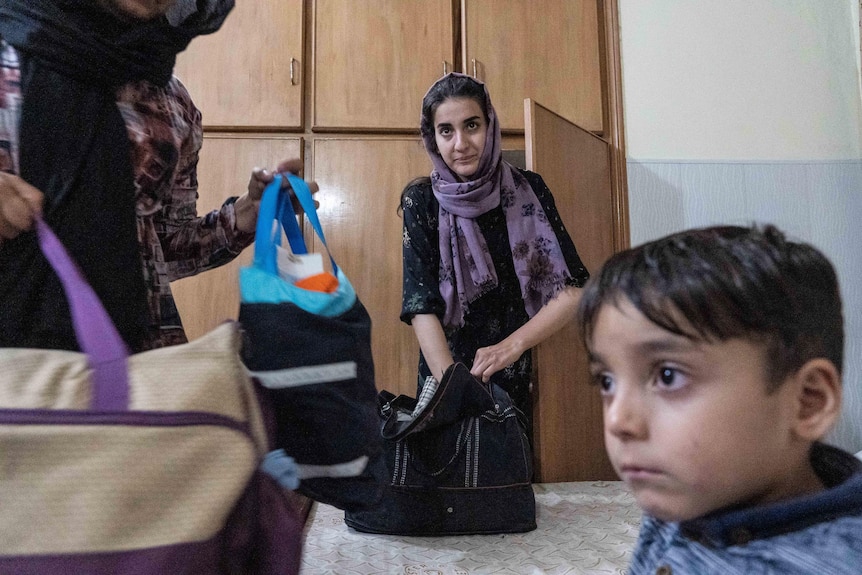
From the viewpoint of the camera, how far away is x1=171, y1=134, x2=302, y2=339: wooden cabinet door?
1849mm

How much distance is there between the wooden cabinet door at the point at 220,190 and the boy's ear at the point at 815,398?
1.65 metres

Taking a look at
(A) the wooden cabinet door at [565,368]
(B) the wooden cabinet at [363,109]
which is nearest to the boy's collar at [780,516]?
(A) the wooden cabinet door at [565,368]

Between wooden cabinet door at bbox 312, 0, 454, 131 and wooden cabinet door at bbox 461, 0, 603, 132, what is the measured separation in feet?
0.37

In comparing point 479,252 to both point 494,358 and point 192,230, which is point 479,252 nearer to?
point 494,358

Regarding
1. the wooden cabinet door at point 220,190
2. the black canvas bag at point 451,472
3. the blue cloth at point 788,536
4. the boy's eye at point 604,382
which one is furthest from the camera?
the wooden cabinet door at point 220,190

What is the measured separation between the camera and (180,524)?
1.36ft

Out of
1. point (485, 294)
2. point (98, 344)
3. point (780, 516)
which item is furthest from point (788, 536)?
point (485, 294)

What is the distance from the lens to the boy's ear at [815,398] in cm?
46

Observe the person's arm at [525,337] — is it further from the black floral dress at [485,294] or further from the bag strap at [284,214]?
the bag strap at [284,214]

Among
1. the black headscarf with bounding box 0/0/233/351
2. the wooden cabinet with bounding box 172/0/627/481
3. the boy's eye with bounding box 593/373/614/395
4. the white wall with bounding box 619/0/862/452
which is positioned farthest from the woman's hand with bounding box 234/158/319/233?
the white wall with bounding box 619/0/862/452

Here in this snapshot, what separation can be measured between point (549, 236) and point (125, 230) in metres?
1.00

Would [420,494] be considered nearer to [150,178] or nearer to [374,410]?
[374,410]

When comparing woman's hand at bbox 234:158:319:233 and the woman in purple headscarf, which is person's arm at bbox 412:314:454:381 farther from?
woman's hand at bbox 234:158:319:233

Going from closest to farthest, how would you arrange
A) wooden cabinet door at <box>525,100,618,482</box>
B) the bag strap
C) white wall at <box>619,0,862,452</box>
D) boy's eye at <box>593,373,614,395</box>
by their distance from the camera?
boy's eye at <box>593,373,614,395</box>, the bag strap, wooden cabinet door at <box>525,100,618,482</box>, white wall at <box>619,0,862,452</box>
